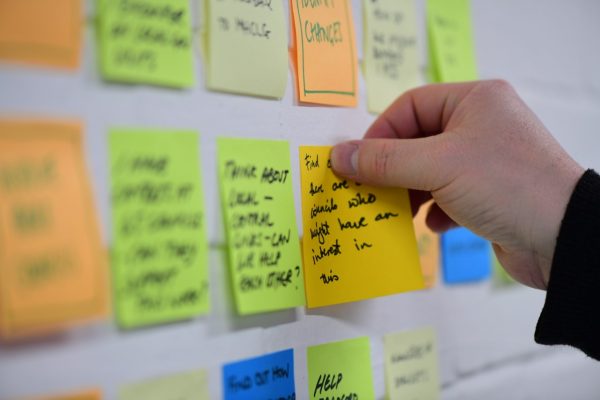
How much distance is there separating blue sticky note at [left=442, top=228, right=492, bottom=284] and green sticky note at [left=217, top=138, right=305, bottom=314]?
0.29 metres

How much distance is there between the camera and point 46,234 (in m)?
0.40

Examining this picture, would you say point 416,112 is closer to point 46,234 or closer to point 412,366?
point 412,366

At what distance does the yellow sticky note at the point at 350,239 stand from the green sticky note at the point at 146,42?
165 millimetres

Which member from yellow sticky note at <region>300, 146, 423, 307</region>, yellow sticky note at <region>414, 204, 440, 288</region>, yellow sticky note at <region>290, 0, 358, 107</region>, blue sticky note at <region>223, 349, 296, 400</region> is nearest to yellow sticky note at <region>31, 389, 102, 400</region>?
blue sticky note at <region>223, 349, 296, 400</region>

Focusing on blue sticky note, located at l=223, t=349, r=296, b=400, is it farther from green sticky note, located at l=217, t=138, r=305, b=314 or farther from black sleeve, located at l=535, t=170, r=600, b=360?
black sleeve, located at l=535, t=170, r=600, b=360

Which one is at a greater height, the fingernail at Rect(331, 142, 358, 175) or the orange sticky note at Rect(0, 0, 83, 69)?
the orange sticky note at Rect(0, 0, 83, 69)

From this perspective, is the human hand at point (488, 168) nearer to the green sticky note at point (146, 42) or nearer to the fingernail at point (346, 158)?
the fingernail at point (346, 158)

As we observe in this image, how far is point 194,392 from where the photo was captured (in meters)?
0.49

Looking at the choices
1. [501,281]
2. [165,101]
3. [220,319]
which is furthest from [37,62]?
[501,281]

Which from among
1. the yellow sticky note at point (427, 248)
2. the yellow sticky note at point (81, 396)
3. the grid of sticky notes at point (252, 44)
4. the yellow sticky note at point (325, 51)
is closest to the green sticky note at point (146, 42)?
the grid of sticky notes at point (252, 44)

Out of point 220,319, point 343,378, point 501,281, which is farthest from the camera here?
point 501,281

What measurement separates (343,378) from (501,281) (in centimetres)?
37

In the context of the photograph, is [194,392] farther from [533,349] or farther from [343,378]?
[533,349]

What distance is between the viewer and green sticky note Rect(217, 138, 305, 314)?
510 mm
